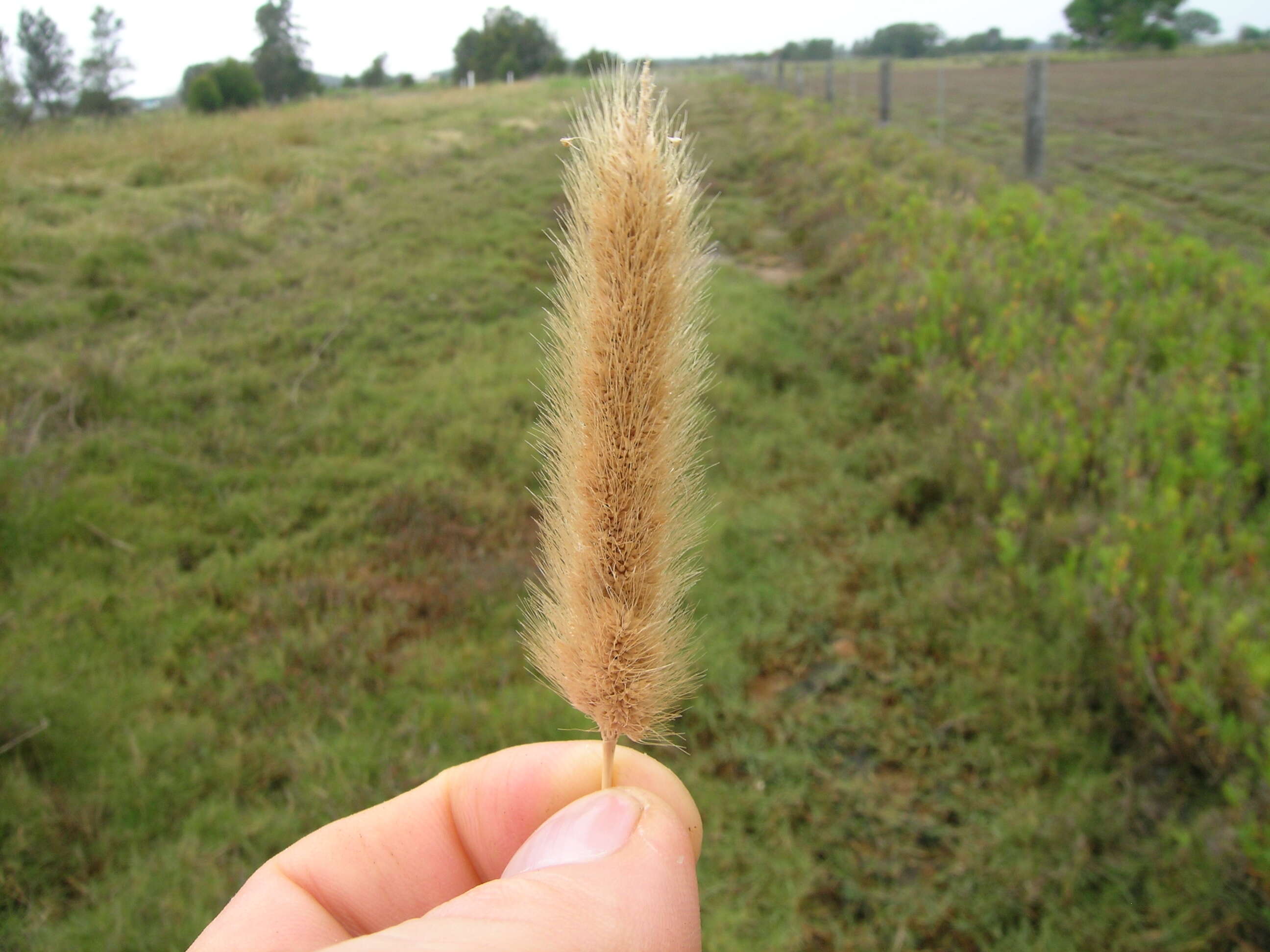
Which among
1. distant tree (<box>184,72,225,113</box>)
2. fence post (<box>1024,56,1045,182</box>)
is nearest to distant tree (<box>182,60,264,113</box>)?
distant tree (<box>184,72,225,113</box>)

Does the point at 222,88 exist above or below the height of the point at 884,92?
above

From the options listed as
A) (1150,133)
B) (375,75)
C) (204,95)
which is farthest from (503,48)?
(1150,133)

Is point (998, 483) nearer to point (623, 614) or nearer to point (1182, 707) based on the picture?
point (1182, 707)

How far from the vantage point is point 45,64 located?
11.2m

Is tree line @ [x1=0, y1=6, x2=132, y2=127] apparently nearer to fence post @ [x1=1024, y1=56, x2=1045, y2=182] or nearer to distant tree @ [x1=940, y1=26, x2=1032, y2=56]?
fence post @ [x1=1024, y1=56, x2=1045, y2=182]

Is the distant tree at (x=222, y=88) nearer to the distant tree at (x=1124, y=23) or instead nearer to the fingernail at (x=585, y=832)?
the fingernail at (x=585, y=832)

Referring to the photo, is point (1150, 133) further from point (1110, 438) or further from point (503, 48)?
point (503, 48)

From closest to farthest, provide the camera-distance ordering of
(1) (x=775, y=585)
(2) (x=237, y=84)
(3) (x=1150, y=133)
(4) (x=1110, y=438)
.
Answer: (4) (x=1110, y=438), (1) (x=775, y=585), (3) (x=1150, y=133), (2) (x=237, y=84)

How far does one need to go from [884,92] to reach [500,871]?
17471 millimetres

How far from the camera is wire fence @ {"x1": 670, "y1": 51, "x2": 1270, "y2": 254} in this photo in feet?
24.6

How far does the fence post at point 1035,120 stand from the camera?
898cm

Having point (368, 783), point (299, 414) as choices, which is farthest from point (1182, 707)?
point (299, 414)

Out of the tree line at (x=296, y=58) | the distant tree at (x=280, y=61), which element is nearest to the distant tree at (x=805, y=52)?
the tree line at (x=296, y=58)

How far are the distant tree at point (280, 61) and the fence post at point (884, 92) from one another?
11.3 m
